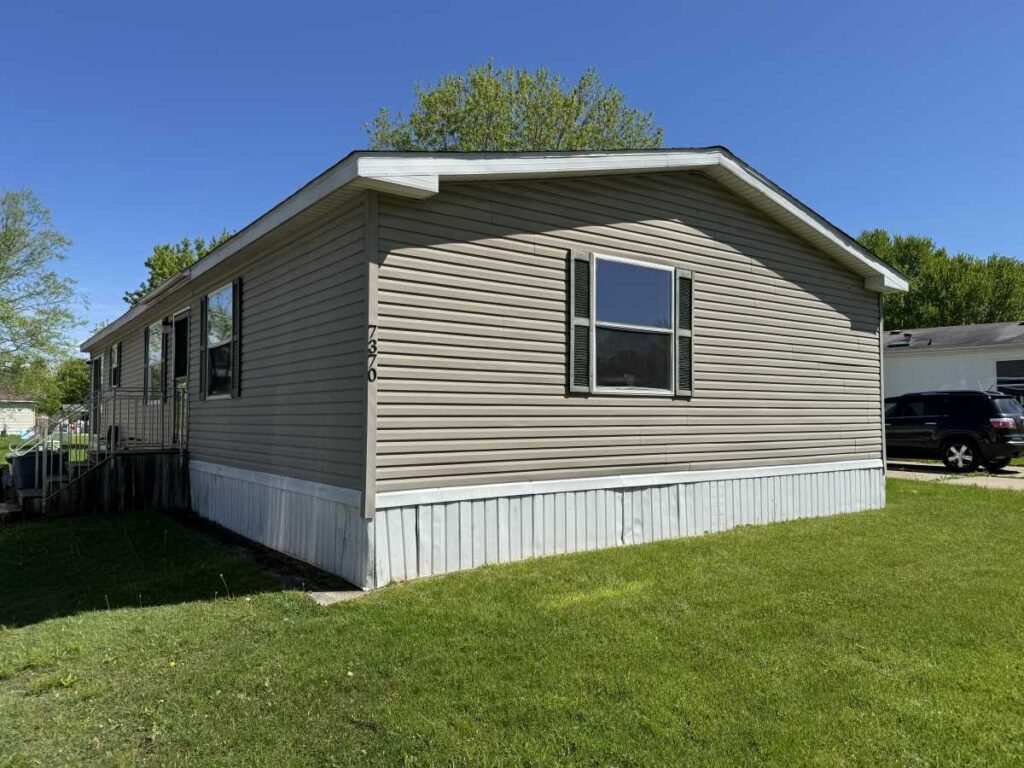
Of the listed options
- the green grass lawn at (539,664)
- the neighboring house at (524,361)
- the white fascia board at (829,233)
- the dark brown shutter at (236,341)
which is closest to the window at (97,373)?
the neighboring house at (524,361)

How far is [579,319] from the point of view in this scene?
21.2 ft

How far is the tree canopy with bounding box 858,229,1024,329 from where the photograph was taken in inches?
1603

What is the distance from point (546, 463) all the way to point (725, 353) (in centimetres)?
275

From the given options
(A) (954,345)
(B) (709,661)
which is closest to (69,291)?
(B) (709,661)

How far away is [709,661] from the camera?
3668mm

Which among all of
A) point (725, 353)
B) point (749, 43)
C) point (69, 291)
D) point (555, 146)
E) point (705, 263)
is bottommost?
point (725, 353)

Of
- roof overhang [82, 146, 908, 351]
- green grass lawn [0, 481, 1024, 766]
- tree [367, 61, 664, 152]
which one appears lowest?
green grass lawn [0, 481, 1024, 766]

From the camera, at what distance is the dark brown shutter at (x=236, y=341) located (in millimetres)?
7969

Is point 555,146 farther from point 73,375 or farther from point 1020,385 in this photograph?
point 73,375

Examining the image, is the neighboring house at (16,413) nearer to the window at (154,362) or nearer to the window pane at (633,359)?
the window at (154,362)

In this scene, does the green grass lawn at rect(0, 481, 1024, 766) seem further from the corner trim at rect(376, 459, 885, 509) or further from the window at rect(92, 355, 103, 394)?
the window at rect(92, 355, 103, 394)

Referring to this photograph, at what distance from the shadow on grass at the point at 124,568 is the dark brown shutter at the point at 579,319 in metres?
2.80

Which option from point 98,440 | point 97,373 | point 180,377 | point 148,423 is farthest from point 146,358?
point 97,373

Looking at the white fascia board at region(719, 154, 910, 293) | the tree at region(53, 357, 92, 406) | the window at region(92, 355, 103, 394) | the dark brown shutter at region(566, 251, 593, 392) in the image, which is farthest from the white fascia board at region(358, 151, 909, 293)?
the tree at region(53, 357, 92, 406)
